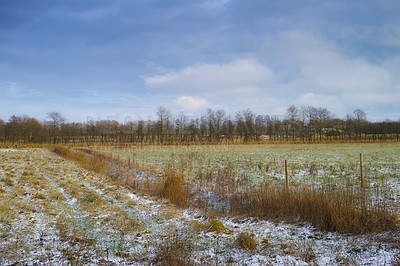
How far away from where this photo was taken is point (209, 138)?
224 ft

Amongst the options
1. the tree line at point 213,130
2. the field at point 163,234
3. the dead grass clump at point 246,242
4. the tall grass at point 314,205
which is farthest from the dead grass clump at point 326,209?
the tree line at point 213,130

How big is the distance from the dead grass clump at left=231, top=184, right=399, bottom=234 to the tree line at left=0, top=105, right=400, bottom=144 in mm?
56697

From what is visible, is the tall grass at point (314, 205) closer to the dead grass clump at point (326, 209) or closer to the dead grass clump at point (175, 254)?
the dead grass clump at point (326, 209)

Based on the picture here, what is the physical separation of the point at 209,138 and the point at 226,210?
6033 centimetres

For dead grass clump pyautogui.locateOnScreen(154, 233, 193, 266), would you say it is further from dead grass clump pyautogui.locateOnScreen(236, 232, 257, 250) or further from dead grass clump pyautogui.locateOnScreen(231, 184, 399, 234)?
dead grass clump pyautogui.locateOnScreen(231, 184, 399, 234)

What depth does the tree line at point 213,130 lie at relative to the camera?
66.0 meters

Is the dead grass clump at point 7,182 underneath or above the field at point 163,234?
above

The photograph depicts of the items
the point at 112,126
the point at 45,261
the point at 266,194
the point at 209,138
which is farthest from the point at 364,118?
the point at 45,261

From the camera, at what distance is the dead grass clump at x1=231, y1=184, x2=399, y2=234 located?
5.55m

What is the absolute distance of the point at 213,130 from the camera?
68.8 metres

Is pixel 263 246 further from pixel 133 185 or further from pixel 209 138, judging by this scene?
pixel 209 138

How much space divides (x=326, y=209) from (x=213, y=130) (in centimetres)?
6270

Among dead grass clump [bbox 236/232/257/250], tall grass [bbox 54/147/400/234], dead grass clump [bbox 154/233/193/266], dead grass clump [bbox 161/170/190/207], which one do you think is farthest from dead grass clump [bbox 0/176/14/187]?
dead grass clump [bbox 236/232/257/250]

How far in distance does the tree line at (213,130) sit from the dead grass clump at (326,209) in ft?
186
